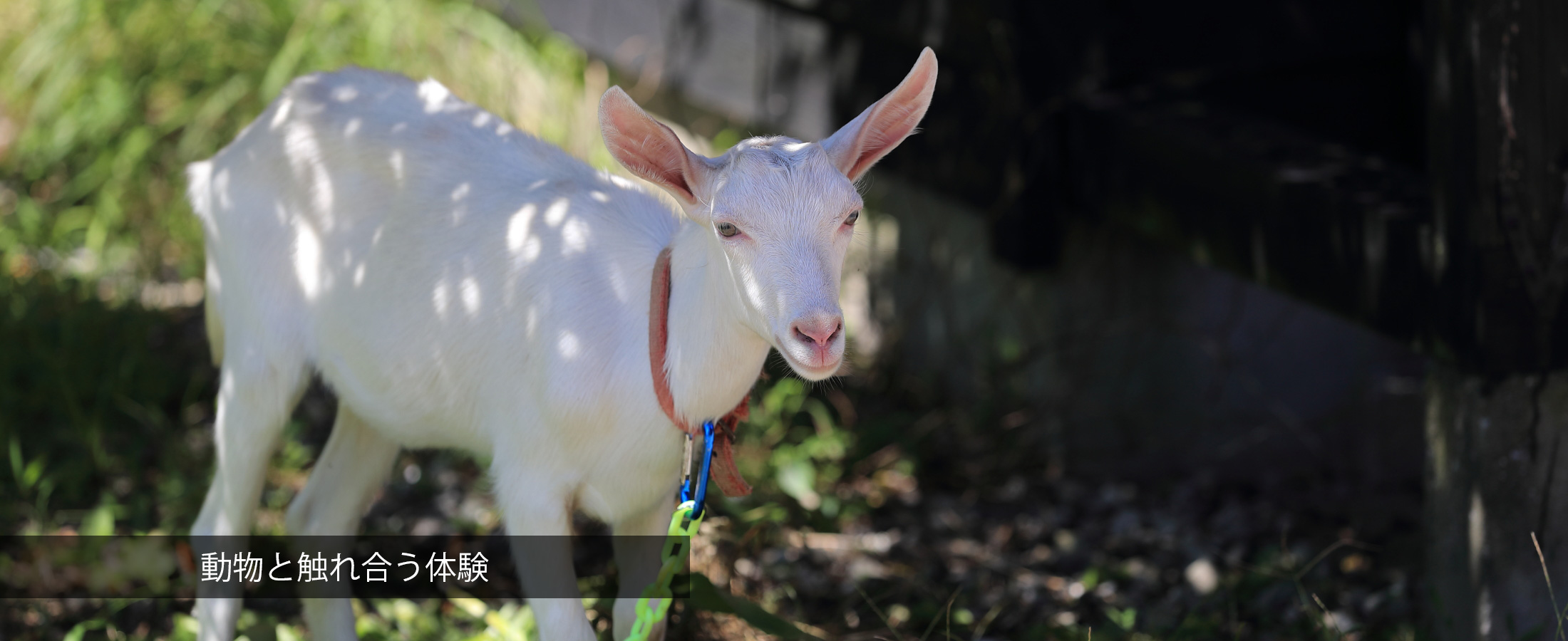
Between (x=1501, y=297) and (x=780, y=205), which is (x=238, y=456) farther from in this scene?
(x=1501, y=297)

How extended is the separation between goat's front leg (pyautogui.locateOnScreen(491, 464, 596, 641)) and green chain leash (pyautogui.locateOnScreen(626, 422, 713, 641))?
164 mm

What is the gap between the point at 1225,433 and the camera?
4699 millimetres

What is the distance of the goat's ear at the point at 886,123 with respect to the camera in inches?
95.0

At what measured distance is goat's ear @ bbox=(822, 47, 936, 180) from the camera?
2414mm

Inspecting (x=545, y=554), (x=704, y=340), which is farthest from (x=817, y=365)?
(x=545, y=554)

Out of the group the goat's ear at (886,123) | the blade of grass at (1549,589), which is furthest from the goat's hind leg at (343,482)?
the blade of grass at (1549,589)

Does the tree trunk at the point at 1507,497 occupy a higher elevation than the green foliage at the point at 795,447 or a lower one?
higher

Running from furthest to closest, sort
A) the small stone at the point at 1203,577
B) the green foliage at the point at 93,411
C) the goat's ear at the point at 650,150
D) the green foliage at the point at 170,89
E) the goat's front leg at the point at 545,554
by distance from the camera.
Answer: the green foliage at the point at 170,89, the green foliage at the point at 93,411, the small stone at the point at 1203,577, the goat's front leg at the point at 545,554, the goat's ear at the point at 650,150

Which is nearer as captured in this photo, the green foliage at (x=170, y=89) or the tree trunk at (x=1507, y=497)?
the tree trunk at (x=1507, y=497)

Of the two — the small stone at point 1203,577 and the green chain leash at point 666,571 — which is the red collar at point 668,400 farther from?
the small stone at point 1203,577

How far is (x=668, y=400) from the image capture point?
8.52ft

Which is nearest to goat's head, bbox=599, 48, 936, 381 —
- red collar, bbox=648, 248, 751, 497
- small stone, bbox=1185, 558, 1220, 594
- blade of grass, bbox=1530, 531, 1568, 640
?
A: red collar, bbox=648, 248, 751, 497

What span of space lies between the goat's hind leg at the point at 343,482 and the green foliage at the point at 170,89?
259cm

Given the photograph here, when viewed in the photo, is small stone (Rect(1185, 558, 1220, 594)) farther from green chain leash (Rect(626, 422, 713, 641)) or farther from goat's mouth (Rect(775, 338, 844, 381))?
goat's mouth (Rect(775, 338, 844, 381))
